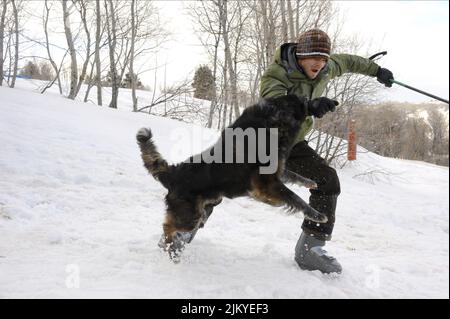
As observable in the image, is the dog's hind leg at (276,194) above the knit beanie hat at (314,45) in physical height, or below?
below

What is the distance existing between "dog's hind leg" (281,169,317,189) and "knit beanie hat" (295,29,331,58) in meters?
0.86

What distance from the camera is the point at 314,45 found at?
2.73m

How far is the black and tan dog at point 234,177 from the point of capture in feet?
8.88

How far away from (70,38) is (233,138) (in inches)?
435

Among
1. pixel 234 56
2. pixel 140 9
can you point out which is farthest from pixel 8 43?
pixel 234 56

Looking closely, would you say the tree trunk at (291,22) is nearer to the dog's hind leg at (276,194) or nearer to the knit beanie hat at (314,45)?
the knit beanie hat at (314,45)

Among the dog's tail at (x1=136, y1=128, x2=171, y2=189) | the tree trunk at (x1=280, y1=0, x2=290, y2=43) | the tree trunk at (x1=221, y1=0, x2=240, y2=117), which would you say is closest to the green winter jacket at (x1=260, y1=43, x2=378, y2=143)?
the dog's tail at (x1=136, y1=128, x2=171, y2=189)

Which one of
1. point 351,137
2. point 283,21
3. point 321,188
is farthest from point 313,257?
point 283,21

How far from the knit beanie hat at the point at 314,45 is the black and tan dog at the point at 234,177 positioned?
1.07 ft

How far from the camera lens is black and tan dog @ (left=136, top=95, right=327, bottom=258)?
2.71 metres

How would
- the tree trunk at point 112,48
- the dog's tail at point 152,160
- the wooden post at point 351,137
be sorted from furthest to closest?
the tree trunk at point 112,48 < the wooden post at point 351,137 < the dog's tail at point 152,160

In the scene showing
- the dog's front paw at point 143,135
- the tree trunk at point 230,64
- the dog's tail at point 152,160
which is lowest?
the dog's tail at point 152,160

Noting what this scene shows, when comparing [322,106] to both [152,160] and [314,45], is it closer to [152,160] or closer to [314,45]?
[314,45]

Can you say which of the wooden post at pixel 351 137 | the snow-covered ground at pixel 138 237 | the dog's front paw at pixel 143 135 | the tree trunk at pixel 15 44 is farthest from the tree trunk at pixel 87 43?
the dog's front paw at pixel 143 135
